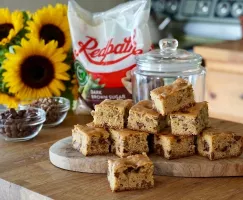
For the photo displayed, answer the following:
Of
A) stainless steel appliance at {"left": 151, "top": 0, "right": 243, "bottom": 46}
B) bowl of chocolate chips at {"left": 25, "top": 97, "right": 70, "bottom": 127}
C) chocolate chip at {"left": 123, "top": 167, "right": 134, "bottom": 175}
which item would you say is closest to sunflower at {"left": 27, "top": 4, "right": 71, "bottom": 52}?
bowl of chocolate chips at {"left": 25, "top": 97, "right": 70, "bottom": 127}

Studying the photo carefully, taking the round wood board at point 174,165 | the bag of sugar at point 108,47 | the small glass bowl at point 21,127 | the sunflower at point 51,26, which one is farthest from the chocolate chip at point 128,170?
the sunflower at point 51,26

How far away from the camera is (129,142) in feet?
4.43

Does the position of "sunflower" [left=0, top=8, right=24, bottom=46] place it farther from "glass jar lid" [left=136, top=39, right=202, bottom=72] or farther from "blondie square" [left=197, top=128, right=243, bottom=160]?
"blondie square" [left=197, top=128, right=243, bottom=160]

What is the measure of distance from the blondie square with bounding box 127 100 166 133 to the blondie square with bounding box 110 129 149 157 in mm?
19

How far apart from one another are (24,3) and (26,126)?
5.46ft

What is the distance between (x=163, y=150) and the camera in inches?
53.9

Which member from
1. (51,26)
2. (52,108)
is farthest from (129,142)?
(51,26)

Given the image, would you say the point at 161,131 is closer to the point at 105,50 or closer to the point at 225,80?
the point at 105,50

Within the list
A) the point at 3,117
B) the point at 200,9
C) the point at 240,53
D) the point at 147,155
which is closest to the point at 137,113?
the point at 147,155

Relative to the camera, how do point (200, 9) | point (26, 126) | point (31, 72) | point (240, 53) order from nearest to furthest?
point (26, 126) → point (31, 72) → point (240, 53) → point (200, 9)

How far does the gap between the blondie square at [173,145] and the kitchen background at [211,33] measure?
58.1 inches

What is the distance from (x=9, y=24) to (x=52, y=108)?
33 centimetres

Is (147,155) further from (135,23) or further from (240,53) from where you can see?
(240,53)

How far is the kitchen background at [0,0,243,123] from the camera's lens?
2.83m
